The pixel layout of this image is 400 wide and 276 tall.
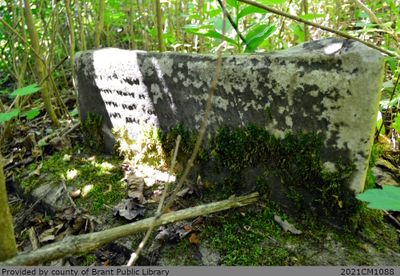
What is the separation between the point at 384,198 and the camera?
977 mm

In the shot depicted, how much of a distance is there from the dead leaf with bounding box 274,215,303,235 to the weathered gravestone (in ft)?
1.22

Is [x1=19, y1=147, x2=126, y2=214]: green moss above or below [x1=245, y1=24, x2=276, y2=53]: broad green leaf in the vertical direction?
below

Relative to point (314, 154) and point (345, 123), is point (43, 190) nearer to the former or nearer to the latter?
point (314, 154)

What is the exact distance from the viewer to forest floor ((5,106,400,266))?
1.75 metres

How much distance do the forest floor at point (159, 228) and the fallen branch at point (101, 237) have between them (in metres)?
0.06

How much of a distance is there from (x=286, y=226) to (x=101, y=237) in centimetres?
95

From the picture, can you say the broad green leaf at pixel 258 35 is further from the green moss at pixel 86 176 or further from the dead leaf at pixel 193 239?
the green moss at pixel 86 176

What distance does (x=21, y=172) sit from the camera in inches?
116

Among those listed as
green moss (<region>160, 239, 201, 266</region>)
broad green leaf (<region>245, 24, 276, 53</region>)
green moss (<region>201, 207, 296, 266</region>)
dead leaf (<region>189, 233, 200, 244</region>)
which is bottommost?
green moss (<region>160, 239, 201, 266</region>)

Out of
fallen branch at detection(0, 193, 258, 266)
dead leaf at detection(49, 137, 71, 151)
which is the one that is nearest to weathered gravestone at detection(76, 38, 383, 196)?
fallen branch at detection(0, 193, 258, 266)

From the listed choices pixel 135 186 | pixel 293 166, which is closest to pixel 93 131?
pixel 135 186

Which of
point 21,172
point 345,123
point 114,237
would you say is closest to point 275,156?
point 345,123

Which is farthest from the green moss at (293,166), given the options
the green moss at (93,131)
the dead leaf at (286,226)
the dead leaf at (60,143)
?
the dead leaf at (60,143)

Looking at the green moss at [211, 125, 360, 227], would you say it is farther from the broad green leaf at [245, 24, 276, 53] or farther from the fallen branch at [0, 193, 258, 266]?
the broad green leaf at [245, 24, 276, 53]
